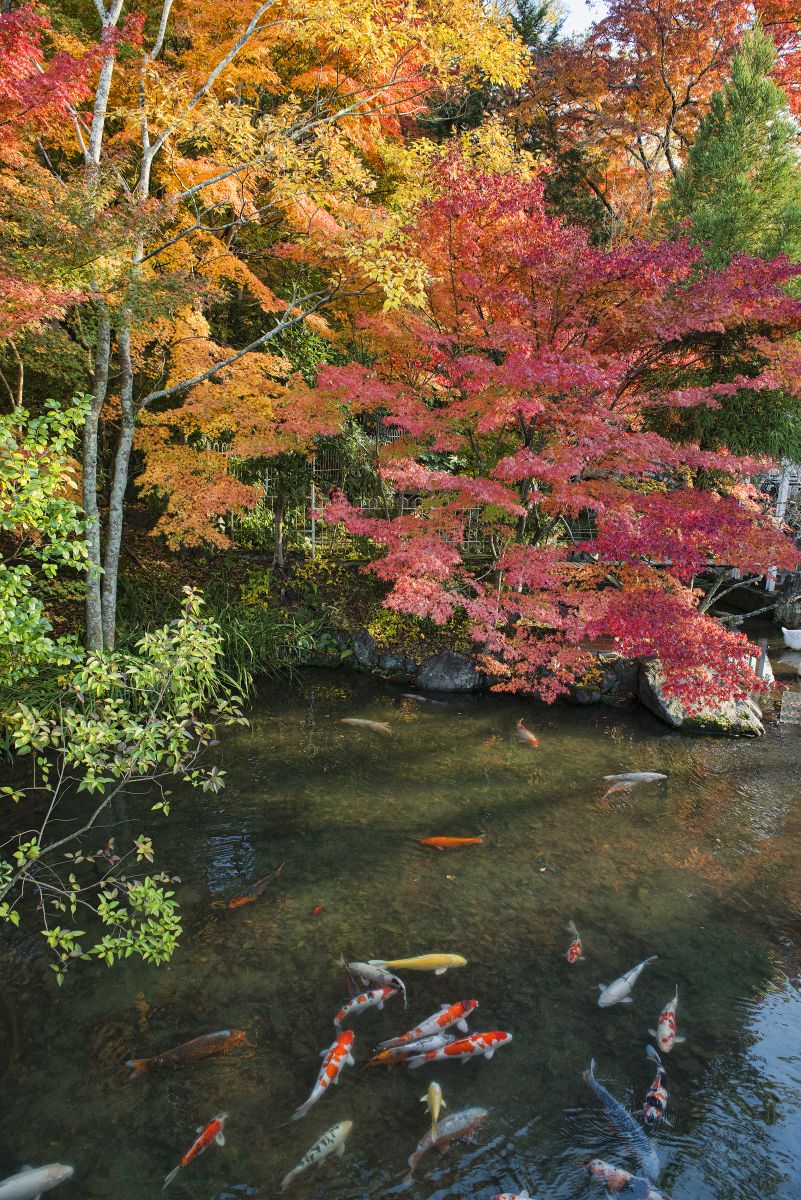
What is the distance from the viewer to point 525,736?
881cm

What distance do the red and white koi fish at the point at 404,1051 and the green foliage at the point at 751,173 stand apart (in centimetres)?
1192

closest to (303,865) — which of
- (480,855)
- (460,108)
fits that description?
(480,855)

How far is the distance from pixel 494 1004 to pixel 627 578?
6.06 metres

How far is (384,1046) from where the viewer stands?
4.07 metres

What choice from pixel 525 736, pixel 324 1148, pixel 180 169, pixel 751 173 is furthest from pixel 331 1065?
pixel 751 173

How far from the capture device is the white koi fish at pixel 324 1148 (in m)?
3.39

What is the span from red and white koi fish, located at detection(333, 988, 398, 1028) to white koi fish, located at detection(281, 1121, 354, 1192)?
28.0 inches

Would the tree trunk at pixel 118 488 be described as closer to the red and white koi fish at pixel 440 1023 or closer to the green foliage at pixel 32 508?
the green foliage at pixel 32 508

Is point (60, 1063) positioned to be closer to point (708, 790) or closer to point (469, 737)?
point (469, 737)

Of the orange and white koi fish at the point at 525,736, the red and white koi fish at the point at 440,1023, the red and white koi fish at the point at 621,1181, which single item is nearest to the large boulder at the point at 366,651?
the orange and white koi fish at the point at 525,736

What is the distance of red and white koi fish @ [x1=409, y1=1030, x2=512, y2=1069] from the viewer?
4.02 meters

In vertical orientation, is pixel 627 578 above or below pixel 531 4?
below

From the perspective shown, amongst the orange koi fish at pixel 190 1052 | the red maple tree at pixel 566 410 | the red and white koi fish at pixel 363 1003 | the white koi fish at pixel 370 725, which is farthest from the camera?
the white koi fish at pixel 370 725

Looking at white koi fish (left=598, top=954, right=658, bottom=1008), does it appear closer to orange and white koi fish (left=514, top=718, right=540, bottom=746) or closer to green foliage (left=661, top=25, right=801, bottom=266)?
orange and white koi fish (left=514, top=718, right=540, bottom=746)
